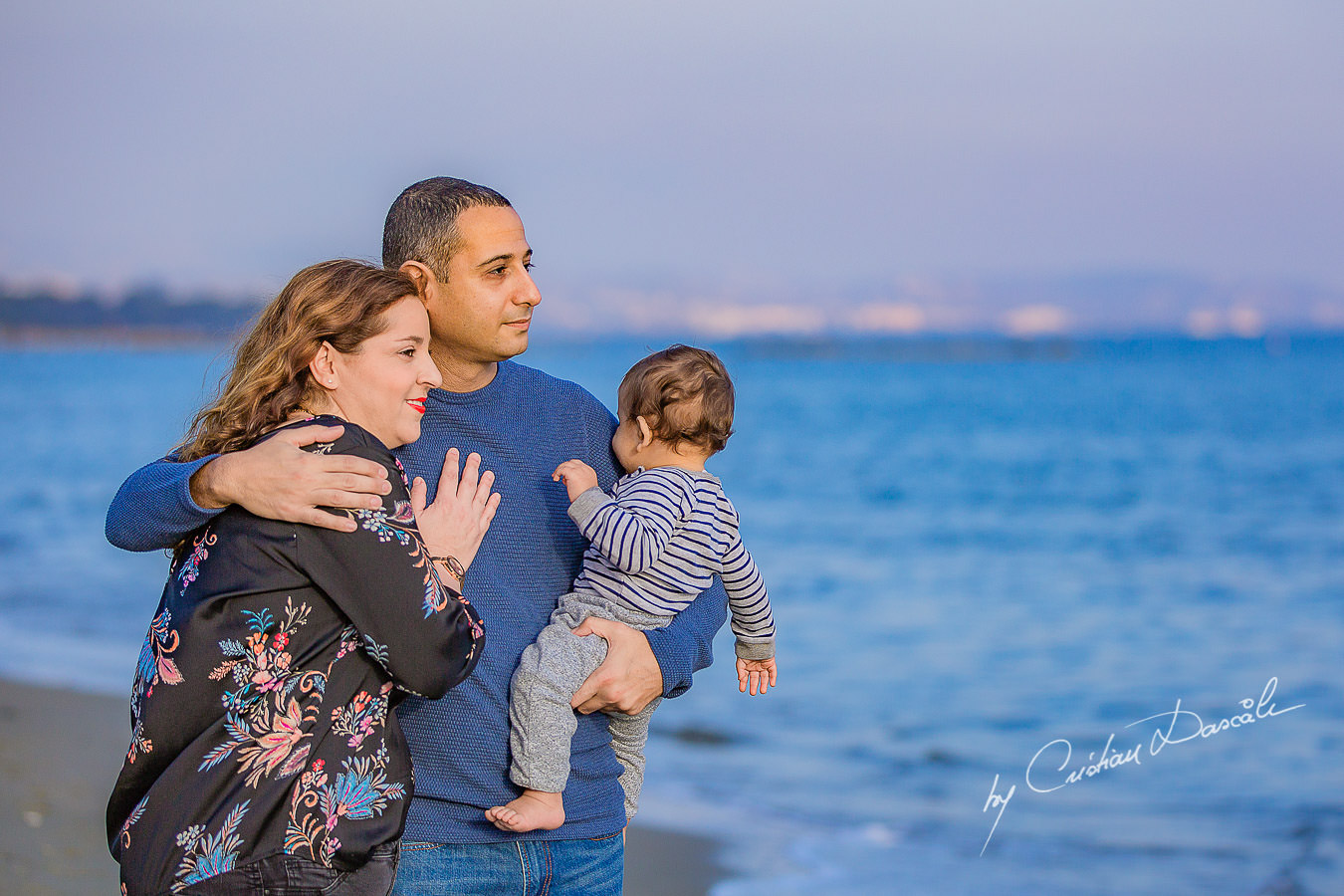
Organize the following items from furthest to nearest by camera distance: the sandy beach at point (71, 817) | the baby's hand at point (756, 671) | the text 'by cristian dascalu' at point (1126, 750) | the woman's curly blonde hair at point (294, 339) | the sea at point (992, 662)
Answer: the text 'by cristian dascalu' at point (1126, 750) < the sea at point (992, 662) < the sandy beach at point (71, 817) < the baby's hand at point (756, 671) < the woman's curly blonde hair at point (294, 339)

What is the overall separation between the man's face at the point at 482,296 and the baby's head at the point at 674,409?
1.02 feet

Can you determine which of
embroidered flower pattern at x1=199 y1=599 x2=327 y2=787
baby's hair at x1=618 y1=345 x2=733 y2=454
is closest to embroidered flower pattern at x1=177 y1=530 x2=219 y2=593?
embroidered flower pattern at x1=199 y1=599 x2=327 y2=787

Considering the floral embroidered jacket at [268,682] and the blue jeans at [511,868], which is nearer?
the floral embroidered jacket at [268,682]

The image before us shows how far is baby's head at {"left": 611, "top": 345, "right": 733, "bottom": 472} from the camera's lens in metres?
2.60

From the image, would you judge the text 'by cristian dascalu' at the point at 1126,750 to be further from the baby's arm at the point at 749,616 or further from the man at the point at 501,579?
the man at the point at 501,579

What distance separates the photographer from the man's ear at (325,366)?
1989mm

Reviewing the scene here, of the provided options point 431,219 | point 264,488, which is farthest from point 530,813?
point 431,219

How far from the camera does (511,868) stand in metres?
2.27

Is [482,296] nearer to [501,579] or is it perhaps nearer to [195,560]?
[501,579]

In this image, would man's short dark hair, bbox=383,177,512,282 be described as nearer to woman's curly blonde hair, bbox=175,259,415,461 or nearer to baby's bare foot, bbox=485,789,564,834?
woman's curly blonde hair, bbox=175,259,415,461

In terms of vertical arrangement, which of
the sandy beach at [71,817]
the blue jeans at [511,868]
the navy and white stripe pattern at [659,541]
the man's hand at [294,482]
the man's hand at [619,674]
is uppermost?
the man's hand at [294,482]

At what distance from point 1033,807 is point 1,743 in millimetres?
5533

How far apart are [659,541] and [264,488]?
2.97ft

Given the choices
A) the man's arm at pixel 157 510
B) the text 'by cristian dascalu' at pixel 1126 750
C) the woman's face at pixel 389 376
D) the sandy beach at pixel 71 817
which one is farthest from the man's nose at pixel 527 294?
the text 'by cristian dascalu' at pixel 1126 750
